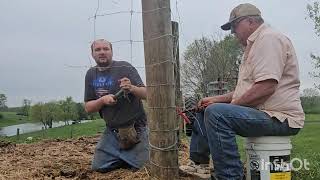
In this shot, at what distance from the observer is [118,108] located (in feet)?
18.2

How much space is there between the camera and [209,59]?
88.9 feet

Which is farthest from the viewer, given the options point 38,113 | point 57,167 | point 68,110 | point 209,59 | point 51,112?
point 51,112

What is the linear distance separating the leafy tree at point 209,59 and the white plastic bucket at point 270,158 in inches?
762

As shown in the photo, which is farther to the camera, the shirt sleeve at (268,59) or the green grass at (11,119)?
the green grass at (11,119)

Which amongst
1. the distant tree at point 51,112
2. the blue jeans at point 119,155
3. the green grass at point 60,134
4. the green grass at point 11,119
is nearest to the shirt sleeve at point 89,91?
the blue jeans at point 119,155

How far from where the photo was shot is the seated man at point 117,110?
17.9 feet

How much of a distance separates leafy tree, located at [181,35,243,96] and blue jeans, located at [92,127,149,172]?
17.7m

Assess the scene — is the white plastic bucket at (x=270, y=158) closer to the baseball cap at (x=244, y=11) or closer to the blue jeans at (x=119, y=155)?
the baseball cap at (x=244, y=11)

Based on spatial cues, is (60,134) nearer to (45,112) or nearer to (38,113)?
(38,113)

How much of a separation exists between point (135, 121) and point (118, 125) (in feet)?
0.65

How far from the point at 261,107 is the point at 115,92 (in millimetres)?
2107

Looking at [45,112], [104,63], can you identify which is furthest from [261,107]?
[45,112]

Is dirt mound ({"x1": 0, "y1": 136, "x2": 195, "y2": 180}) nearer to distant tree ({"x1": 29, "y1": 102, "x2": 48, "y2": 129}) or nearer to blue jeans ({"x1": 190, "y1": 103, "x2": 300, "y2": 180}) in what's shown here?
blue jeans ({"x1": 190, "y1": 103, "x2": 300, "y2": 180})

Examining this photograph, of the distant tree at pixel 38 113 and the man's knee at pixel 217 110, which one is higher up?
the distant tree at pixel 38 113
